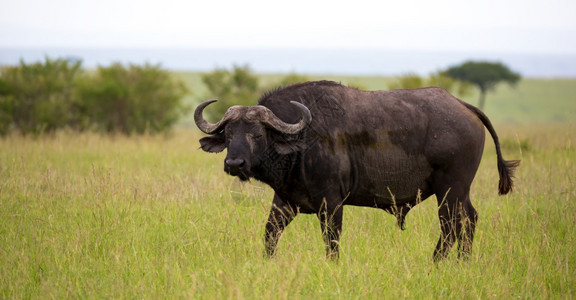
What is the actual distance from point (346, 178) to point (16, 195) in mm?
4682

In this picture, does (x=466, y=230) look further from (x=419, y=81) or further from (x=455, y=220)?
(x=419, y=81)

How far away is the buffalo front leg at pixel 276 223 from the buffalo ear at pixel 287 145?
2.13 ft

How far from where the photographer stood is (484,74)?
57906 mm

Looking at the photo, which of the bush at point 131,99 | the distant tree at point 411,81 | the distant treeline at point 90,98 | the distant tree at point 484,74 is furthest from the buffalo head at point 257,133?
the distant tree at point 484,74

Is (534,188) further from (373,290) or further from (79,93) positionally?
(79,93)

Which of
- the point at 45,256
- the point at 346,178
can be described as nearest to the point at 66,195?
the point at 45,256

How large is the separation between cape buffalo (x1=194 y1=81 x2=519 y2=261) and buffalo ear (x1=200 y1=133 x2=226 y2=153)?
11 mm

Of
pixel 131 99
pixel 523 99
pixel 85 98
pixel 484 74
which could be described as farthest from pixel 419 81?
pixel 523 99

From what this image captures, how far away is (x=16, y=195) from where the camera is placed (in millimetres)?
8391

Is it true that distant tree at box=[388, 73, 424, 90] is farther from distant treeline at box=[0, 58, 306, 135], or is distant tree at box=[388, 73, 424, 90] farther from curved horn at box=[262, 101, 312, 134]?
curved horn at box=[262, 101, 312, 134]

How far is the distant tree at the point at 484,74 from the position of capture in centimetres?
5803

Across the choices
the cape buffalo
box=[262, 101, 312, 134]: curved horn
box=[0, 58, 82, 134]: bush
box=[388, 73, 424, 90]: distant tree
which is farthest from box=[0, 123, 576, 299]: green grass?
box=[388, 73, 424, 90]: distant tree

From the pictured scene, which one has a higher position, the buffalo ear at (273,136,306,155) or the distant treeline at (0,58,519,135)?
the buffalo ear at (273,136,306,155)

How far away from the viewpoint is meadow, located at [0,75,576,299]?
5277 mm
